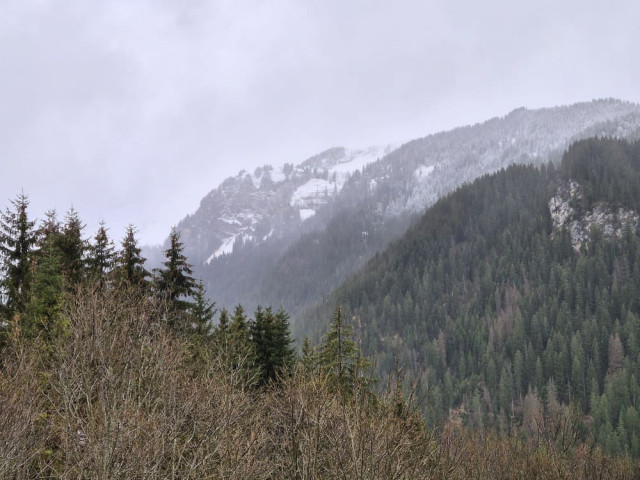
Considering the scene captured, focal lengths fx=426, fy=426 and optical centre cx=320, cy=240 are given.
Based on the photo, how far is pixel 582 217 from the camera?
6772 inches

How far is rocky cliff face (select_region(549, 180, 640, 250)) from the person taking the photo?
165000 mm

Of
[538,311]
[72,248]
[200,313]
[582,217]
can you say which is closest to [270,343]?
[200,313]

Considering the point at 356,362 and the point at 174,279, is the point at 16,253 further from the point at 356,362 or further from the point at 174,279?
the point at 356,362

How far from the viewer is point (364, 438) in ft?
30.0

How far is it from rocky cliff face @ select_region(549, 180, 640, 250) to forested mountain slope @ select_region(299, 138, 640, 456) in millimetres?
428

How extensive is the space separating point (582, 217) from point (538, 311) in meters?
57.0

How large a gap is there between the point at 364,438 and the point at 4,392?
38.0 feet

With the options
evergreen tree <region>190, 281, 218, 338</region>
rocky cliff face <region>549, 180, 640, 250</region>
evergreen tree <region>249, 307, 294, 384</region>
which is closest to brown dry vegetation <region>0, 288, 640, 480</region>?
evergreen tree <region>190, 281, 218, 338</region>

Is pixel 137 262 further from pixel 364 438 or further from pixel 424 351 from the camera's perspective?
pixel 424 351

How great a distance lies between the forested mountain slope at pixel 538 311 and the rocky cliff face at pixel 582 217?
428mm

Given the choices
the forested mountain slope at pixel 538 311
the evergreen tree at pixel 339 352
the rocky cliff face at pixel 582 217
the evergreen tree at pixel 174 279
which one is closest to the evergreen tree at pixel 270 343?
the evergreen tree at pixel 174 279

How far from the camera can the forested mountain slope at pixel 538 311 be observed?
113 metres

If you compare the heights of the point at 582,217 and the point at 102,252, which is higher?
the point at 582,217

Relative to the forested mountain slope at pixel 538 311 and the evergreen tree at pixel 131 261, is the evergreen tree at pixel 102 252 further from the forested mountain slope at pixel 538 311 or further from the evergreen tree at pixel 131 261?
the forested mountain slope at pixel 538 311
